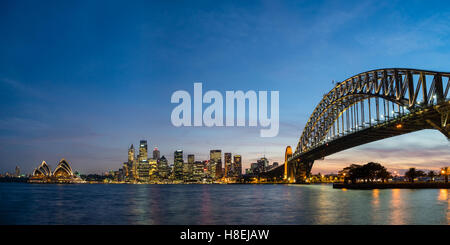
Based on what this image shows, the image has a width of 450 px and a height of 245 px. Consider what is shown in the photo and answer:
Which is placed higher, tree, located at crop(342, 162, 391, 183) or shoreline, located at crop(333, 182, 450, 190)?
tree, located at crop(342, 162, 391, 183)

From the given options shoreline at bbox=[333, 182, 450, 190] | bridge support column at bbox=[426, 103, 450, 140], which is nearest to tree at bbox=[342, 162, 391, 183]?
shoreline at bbox=[333, 182, 450, 190]

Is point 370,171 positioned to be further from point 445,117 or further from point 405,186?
point 445,117

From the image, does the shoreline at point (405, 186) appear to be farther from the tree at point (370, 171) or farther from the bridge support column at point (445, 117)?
the bridge support column at point (445, 117)

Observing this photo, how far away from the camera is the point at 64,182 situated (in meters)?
197

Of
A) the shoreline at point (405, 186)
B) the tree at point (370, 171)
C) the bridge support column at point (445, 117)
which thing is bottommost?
the shoreline at point (405, 186)

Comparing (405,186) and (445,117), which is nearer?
(445,117)

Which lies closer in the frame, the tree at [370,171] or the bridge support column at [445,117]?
the bridge support column at [445,117]

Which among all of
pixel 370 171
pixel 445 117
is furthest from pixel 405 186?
pixel 445 117

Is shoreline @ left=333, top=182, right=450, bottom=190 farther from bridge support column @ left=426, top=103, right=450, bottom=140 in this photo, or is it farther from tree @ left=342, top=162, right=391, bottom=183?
bridge support column @ left=426, top=103, right=450, bottom=140

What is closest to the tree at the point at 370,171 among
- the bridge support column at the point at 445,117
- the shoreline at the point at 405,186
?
the shoreline at the point at 405,186

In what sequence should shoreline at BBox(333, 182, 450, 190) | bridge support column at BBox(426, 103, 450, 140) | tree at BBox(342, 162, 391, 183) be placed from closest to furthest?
bridge support column at BBox(426, 103, 450, 140) → shoreline at BBox(333, 182, 450, 190) → tree at BBox(342, 162, 391, 183)

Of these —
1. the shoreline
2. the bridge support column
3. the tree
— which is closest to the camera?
the bridge support column
